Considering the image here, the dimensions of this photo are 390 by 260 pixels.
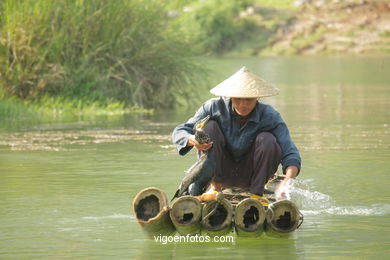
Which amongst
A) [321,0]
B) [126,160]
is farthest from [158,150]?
[321,0]

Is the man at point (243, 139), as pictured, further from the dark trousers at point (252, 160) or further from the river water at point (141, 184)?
the river water at point (141, 184)

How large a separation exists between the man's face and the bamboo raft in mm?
784

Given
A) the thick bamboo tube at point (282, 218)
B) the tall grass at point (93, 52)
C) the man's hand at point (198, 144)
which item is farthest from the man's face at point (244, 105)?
the tall grass at point (93, 52)

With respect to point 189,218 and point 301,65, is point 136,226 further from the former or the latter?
point 301,65

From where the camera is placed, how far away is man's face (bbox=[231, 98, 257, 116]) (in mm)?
7039

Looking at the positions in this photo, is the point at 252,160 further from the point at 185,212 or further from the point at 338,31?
the point at 338,31

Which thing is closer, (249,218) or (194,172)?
(249,218)

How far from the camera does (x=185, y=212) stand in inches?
255

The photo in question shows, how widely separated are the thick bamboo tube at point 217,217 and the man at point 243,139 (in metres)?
0.39

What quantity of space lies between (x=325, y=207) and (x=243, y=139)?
137cm

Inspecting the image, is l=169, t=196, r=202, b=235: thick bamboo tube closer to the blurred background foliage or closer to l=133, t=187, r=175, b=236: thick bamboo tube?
l=133, t=187, r=175, b=236: thick bamboo tube

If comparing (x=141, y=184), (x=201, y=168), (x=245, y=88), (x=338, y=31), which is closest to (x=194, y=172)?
(x=201, y=168)

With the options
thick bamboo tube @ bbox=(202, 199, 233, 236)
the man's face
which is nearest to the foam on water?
the man's face

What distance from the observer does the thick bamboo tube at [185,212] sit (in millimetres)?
6449
